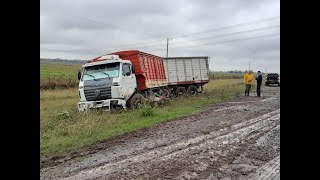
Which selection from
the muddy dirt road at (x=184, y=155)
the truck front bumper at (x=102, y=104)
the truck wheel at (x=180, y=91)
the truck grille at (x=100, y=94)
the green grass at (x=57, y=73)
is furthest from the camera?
the green grass at (x=57, y=73)

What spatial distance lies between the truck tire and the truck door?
9.7 inches

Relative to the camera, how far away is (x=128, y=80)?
15.6 m

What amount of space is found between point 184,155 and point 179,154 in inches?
5.8

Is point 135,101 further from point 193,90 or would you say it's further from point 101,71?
point 193,90

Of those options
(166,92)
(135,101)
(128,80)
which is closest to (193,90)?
(166,92)

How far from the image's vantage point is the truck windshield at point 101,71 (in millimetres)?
15127

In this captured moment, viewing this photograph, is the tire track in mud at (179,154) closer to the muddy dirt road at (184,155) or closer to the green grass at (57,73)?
the muddy dirt road at (184,155)

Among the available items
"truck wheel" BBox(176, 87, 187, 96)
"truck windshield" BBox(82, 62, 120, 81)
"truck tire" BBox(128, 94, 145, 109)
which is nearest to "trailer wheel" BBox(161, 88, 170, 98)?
"truck wheel" BBox(176, 87, 187, 96)

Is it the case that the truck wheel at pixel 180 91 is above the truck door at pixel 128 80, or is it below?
below

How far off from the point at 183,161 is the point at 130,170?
3.65 ft

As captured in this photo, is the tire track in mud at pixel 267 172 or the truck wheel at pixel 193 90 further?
the truck wheel at pixel 193 90

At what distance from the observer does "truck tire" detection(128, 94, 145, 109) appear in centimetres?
1555

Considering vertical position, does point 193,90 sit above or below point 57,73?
below

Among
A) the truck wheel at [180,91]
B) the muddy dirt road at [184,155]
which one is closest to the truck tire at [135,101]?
the muddy dirt road at [184,155]
